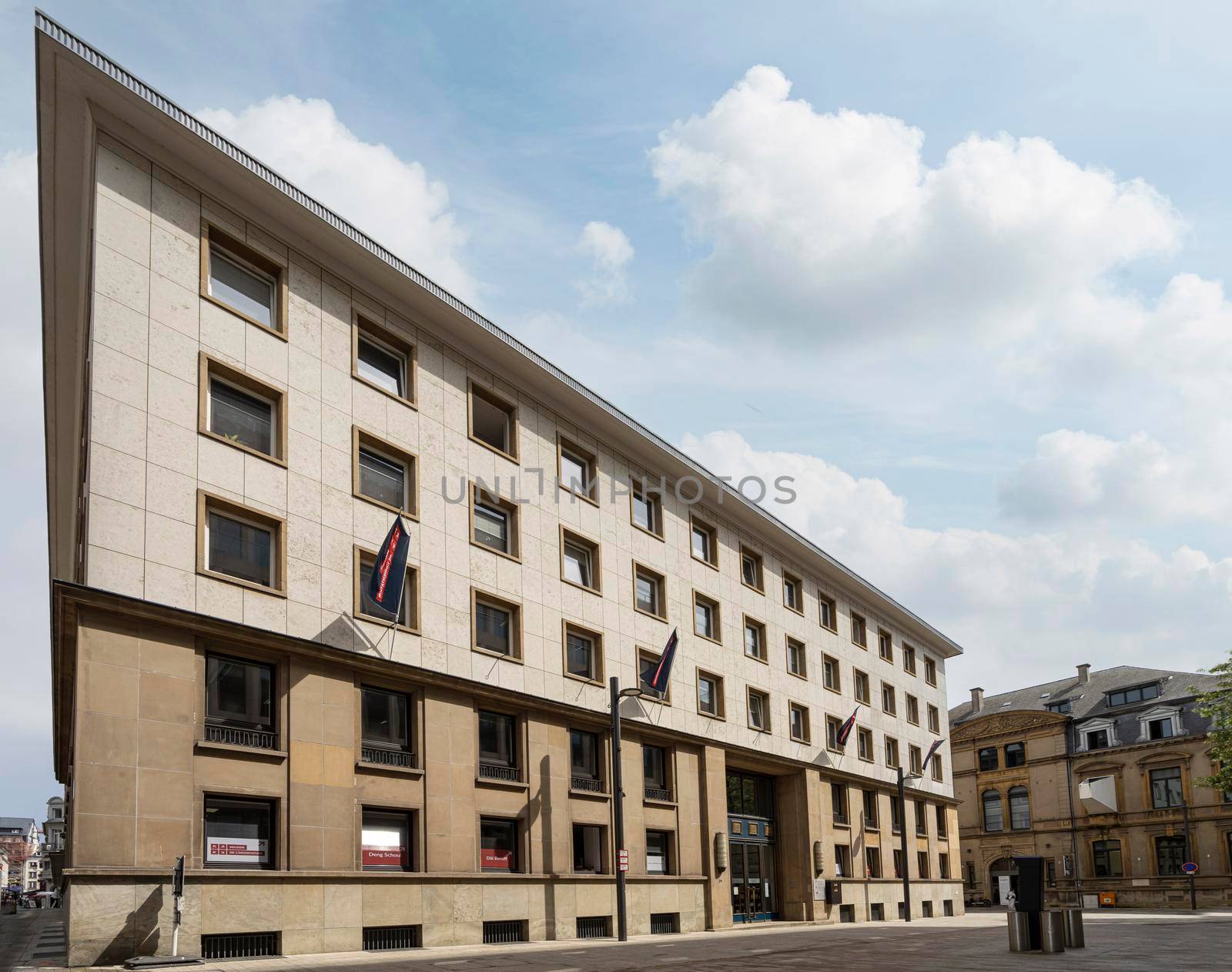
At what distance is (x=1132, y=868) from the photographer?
83.9 meters

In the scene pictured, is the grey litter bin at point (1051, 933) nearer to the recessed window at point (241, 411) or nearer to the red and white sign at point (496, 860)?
the red and white sign at point (496, 860)

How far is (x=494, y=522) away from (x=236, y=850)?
12.4 m

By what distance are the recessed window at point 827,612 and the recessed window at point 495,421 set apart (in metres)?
24.4

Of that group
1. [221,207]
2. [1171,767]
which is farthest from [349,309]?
[1171,767]

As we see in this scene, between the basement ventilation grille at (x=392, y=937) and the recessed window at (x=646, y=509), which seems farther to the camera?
the recessed window at (x=646, y=509)

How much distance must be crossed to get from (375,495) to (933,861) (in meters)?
45.8

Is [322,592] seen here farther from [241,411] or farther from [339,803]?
[339,803]

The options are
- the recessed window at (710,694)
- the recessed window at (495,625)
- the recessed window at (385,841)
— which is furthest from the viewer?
the recessed window at (710,694)

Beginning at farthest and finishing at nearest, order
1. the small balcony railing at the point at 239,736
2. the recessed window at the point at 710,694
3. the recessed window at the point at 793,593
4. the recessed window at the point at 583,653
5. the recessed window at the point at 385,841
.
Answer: the recessed window at the point at 793,593 → the recessed window at the point at 710,694 → the recessed window at the point at 583,653 → the recessed window at the point at 385,841 → the small balcony railing at the point at 239,736

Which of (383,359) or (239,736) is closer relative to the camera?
(239,736)

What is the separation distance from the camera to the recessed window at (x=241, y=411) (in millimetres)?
24516

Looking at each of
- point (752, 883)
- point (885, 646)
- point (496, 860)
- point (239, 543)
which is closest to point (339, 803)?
point (239, 543)

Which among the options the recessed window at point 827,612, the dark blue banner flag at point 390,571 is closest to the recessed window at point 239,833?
the dark blue banner flag at point 390,571

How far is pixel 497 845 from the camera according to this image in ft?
97.9
